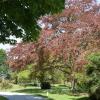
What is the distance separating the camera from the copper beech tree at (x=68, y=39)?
115 ft

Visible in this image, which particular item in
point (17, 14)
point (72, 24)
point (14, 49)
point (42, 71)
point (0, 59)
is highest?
point (0, 59)

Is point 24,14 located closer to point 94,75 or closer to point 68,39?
point 94,75

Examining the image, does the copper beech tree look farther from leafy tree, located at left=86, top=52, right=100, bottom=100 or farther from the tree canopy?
the tree canopy

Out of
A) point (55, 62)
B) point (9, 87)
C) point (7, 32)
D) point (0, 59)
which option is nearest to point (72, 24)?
point (55, 62)

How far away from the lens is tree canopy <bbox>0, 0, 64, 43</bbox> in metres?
6.12

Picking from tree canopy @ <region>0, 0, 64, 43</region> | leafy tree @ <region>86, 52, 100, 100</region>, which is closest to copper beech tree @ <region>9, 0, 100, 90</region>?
leafy tree @ <region>86, 52, 100, 100</region>

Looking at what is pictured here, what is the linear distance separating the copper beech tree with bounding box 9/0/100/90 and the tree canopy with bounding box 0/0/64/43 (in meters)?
25.9

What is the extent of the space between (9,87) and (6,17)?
160 feet

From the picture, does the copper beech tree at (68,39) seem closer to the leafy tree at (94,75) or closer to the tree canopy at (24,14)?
the leafy tree at (94,75)

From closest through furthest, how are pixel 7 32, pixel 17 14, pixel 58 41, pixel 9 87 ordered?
pixel 17 14 < pixel 7 32 < pixel 58 41 < pixel 9 87

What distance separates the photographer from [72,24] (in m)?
37.2

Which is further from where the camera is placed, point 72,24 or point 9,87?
point 9,87

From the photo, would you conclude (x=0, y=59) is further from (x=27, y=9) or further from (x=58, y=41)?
(x=27, y=9)

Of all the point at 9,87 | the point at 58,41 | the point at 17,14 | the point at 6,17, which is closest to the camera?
the point at 17,14
